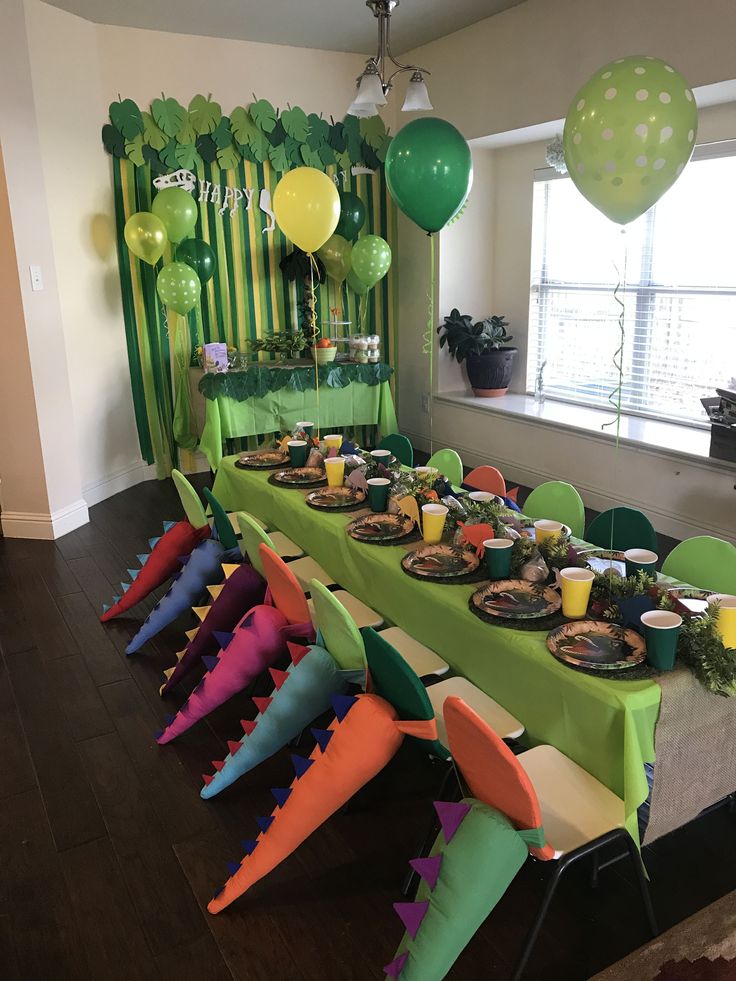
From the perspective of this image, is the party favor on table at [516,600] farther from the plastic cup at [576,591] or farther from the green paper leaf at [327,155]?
the green paper leaf at [327,155]

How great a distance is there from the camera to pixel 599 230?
540cm

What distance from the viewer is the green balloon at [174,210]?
17.1 ft

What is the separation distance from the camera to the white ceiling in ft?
15.6

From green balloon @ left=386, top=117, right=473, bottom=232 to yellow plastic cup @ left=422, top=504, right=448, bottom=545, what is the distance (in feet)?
4.52

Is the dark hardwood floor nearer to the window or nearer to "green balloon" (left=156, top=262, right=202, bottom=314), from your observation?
"green balloon" (left=156, top=262, right=202, bottom=314)

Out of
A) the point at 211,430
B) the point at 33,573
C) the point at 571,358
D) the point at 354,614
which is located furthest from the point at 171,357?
the point at 354,614

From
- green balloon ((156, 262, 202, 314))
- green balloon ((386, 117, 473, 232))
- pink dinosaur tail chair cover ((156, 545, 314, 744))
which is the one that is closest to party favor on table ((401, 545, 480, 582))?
pink dinosaur tail chair cover ((156, 545, 314, 744))

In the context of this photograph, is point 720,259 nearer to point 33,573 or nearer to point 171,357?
point 171,357

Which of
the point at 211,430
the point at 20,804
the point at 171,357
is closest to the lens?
the point at 20,804

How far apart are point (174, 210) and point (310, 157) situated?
1267 mm

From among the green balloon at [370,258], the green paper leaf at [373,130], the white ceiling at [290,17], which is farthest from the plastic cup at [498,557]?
the green paper leaf at [373,130]

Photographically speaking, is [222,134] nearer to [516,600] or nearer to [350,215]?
[350,215]

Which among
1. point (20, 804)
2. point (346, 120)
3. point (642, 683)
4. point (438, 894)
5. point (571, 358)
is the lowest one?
point (20, 804)

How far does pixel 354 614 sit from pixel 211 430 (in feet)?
9.47
